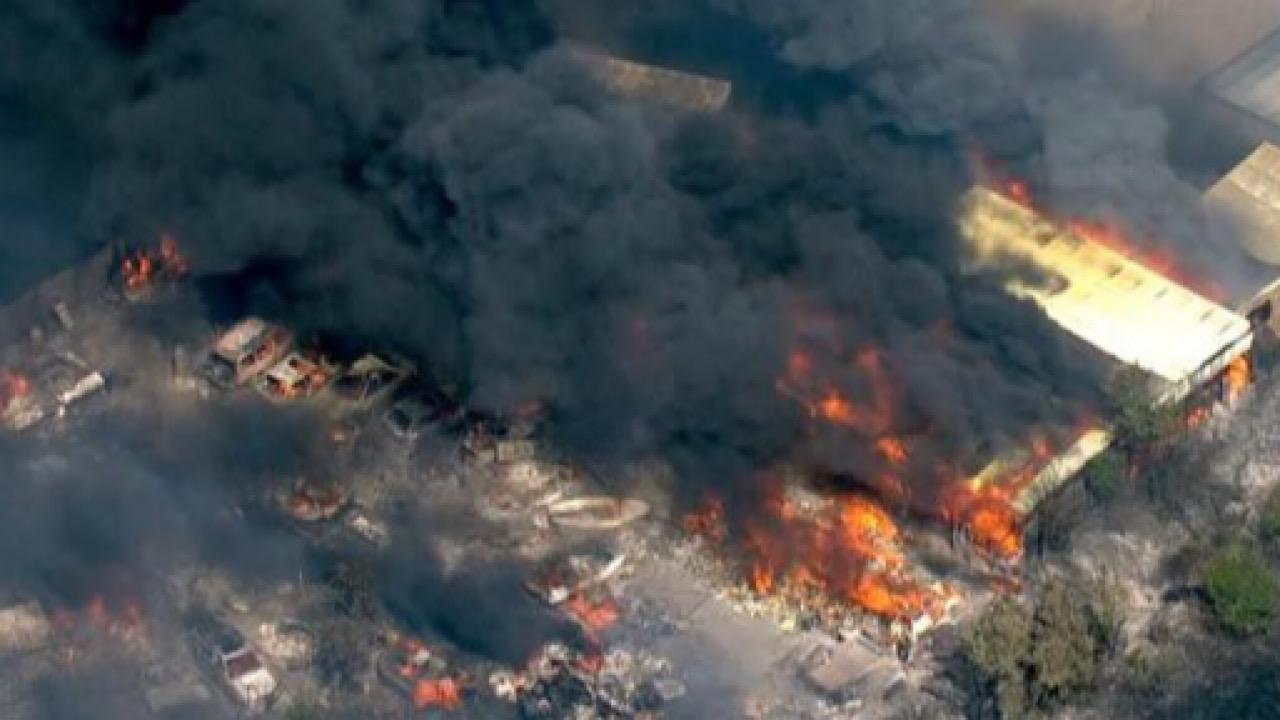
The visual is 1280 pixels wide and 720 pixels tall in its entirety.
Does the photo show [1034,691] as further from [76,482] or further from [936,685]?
[76,482]

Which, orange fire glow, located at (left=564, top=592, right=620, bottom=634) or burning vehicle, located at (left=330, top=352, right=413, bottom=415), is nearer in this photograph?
orange fire glow, located at (left=564, top=592, right=620, bottom=634)

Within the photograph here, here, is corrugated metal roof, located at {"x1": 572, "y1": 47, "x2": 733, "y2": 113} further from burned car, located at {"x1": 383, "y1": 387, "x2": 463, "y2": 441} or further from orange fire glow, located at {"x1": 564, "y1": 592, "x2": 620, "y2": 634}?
orange fire glow, located at {"x1": 564, "y1": 592, "x2": 620, "y2": 634}

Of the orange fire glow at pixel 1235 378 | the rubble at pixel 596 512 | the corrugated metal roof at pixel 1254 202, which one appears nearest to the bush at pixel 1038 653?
the rubble at pixel 596 512

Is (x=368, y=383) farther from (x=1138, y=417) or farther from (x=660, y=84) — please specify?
(x=1138, y=417)

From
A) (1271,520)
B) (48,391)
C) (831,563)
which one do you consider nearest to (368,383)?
(48,391)

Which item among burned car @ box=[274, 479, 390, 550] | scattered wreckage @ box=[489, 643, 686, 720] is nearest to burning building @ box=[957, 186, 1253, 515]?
scattered wreckage @ box=[489, 643, 686, 720]

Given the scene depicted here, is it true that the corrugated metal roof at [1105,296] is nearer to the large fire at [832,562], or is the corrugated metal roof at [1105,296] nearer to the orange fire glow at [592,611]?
the large fire at [832,562]

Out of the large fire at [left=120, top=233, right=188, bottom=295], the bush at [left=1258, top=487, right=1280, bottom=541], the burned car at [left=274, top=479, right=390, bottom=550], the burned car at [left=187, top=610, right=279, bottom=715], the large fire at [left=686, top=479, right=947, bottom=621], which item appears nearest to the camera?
the burned car at [left=187, top=610, right=279, bottom=715]

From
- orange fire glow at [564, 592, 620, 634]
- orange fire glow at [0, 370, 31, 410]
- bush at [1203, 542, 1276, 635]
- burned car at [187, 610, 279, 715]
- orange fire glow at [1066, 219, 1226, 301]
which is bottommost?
orange fire glow at [0, 370, 31, 410]
